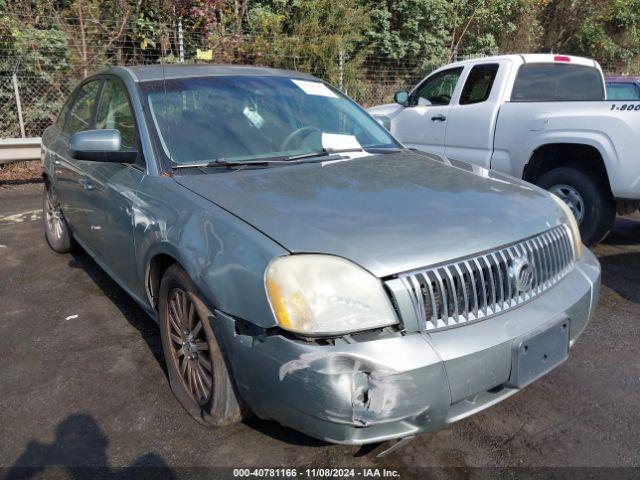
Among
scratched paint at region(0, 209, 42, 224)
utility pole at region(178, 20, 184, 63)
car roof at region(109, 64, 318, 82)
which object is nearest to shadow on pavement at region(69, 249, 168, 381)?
car roof at region(109, 64, 318, 82)

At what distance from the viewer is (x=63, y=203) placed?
4.49m

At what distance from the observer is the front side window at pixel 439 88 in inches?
267

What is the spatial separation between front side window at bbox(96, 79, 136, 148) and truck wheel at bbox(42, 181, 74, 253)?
1.29 m

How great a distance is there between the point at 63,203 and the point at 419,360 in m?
3.61

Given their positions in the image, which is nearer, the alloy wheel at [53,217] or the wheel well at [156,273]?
the wheel well at [156,273]

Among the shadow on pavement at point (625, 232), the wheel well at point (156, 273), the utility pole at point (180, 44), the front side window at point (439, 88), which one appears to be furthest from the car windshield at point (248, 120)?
the utility pole at point (180, 44)

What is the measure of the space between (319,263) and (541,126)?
411cm

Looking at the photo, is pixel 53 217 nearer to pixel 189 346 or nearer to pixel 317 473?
pixel 189 346

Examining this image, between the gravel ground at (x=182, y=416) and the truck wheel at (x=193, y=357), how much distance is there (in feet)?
0.43

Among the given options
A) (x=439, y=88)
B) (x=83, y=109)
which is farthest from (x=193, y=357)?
(x=439, y=88)

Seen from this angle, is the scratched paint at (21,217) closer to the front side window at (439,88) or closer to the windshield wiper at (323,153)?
the windshield wiper at (323,153)

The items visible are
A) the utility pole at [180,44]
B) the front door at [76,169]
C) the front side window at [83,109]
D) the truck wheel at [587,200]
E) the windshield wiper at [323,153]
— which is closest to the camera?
the windshield wiper at [323,153]

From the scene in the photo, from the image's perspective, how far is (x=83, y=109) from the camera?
173 inches

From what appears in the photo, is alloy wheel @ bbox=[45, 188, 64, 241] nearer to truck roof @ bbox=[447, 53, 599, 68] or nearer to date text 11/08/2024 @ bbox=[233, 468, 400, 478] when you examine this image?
date text 11/08/2024 @ bbox=[233, 468, 400, 478]
